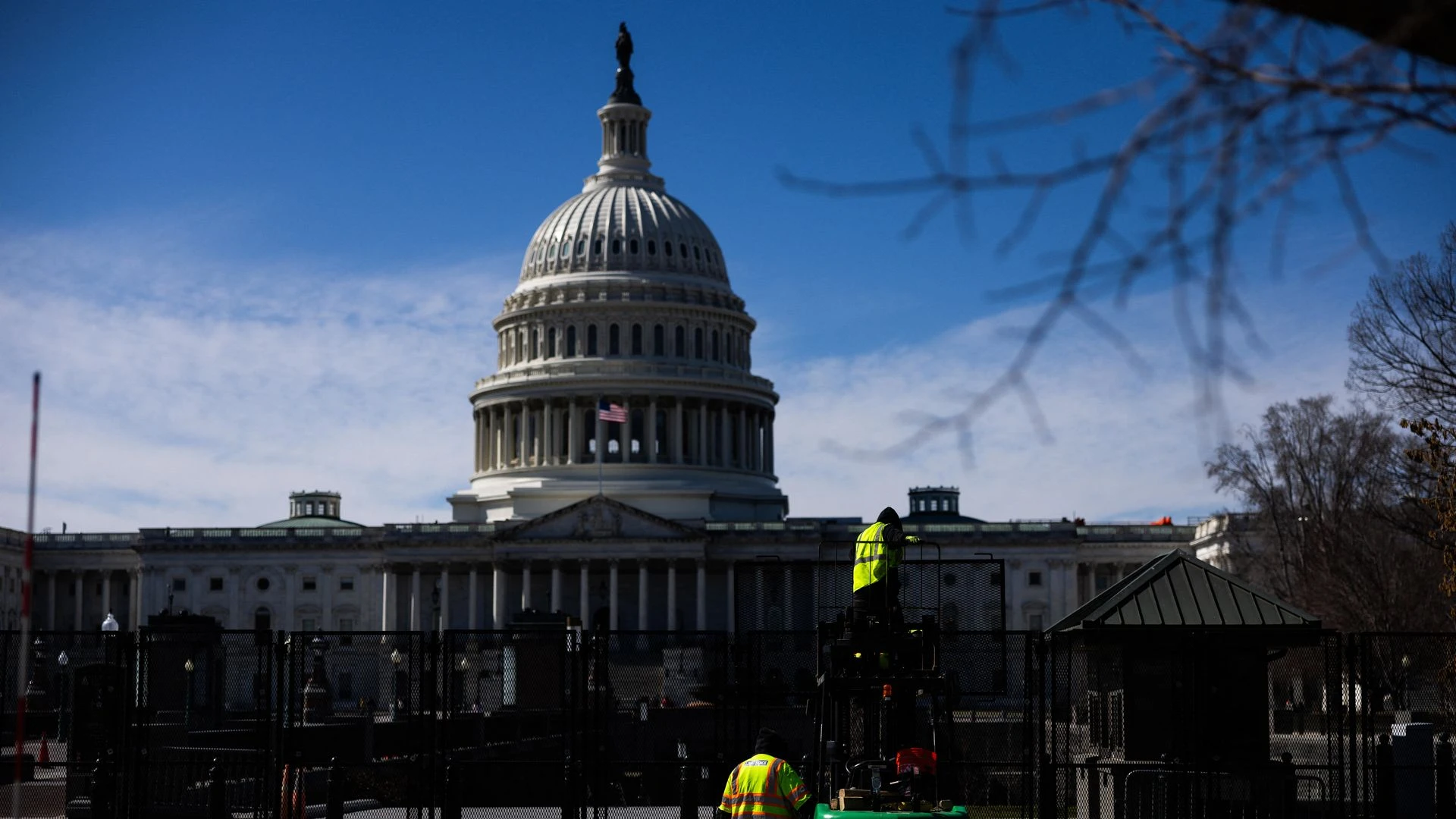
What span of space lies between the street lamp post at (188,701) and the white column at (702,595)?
258 ft

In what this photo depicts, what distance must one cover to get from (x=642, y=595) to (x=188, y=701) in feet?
264

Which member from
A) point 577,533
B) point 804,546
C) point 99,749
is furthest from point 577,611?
point 99,749

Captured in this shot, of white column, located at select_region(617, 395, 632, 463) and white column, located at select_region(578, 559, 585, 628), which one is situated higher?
white column, located at select_region(617, 395, 632, 463)

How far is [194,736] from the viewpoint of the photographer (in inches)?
1635

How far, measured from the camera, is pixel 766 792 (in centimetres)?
→ 1664

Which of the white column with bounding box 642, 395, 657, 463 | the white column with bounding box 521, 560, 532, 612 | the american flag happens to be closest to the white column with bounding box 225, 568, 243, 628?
the white column with bounding box 521, 560, 532, 612

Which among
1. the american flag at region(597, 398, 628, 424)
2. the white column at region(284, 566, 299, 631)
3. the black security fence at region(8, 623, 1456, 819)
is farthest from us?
the white column at region(284, 566, 299, 631)

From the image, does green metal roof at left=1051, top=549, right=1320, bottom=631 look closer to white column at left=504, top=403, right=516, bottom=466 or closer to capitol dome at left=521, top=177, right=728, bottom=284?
white column at left=504, top=403, right=516, bottom=466

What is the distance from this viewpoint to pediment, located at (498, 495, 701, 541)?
123062 millimetres

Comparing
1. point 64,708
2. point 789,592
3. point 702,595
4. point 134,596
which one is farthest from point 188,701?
point 134,596

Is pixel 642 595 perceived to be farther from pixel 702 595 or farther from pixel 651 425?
pixel 651 425

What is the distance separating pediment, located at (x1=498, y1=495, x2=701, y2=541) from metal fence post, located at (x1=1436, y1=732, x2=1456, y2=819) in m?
96.1

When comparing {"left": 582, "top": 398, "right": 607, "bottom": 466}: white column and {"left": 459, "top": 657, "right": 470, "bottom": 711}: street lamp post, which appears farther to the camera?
{"left": 582, "top": 398, "right": 607, "bottom": 466}: white column

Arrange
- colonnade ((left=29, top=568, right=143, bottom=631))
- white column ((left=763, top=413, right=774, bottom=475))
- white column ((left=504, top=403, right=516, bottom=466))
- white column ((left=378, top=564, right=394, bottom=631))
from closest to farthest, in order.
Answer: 1. white column ((left=378, top=564, right=394, bottom=631))
2. colonnade ((left=29, top=568, right=143, bottom=631))
3. white column ((left=504, top=403, right=516, bottom=466))
4. white column ((left=763, top=413, right=774, bottom=475))
